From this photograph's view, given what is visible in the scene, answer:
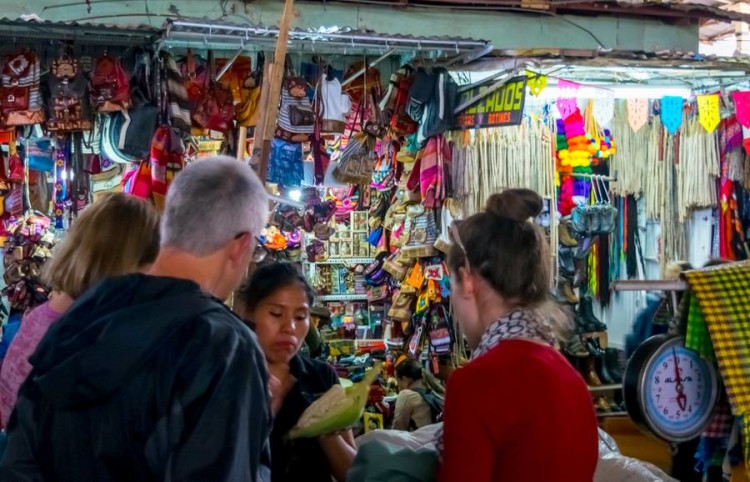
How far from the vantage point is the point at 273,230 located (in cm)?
846

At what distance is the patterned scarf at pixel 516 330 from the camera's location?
1.87 meters

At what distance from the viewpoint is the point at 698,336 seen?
3.40 m

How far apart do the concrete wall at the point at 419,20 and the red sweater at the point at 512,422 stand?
5.09 metres

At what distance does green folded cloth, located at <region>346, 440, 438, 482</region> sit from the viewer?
6.26 ft

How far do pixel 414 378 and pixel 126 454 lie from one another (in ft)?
16.1

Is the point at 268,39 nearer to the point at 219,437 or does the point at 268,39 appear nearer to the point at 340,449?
the point at 340,449

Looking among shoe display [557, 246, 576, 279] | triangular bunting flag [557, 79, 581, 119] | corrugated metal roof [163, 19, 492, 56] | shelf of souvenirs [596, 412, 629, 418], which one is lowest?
shelf of souvenirs [596, 412, 629, 418]

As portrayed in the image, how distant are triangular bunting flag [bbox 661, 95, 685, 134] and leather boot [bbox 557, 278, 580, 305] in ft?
5.29

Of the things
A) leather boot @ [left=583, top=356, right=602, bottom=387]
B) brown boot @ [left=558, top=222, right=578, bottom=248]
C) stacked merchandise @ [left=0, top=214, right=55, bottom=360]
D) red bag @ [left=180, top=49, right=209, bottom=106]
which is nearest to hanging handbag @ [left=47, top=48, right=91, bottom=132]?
red bag @ [left=180, top=49, right=209, bottom=106]

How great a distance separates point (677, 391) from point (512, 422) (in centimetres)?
188

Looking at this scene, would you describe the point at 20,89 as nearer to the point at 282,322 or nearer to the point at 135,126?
Result: the point at 135,126

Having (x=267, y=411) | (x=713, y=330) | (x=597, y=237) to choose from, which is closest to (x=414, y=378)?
(x=597, y=237)

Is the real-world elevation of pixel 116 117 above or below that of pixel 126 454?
above

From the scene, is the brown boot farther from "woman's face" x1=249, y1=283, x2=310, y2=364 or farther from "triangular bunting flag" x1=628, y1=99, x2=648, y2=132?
"woman's face" x1=249, y1=283, x2=310, y2=364
